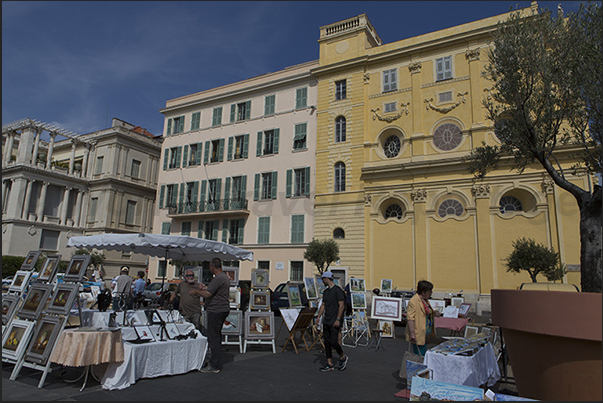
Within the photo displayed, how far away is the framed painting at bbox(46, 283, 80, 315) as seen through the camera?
245 inches

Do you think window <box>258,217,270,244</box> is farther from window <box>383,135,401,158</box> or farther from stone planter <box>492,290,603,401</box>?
stone planter <box>492,290,603,401</box>

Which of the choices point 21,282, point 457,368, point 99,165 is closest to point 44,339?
point 21,282

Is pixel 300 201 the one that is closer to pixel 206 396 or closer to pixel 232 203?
pixel 232 203

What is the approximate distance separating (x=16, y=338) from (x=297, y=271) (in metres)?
19.9

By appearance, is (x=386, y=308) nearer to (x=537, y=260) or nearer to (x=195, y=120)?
(x=537, y=260)

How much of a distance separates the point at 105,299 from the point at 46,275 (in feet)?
14.8

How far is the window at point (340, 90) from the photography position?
26.3m

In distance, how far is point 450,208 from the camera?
71.9 ft

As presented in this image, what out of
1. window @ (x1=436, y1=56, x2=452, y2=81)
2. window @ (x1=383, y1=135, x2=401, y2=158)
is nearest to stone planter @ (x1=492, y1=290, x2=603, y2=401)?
window @ (x1=383, y1=135, x2=401, y2=158)

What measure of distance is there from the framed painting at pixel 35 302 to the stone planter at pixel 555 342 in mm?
6627

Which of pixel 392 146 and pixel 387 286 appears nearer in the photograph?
pixel 387 286

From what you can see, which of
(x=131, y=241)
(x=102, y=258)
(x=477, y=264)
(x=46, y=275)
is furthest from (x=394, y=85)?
(x=102, y=258)

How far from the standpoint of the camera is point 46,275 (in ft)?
25.5

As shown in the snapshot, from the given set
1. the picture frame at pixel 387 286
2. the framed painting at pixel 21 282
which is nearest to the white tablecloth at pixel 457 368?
the framed painting at pixel 21 282
